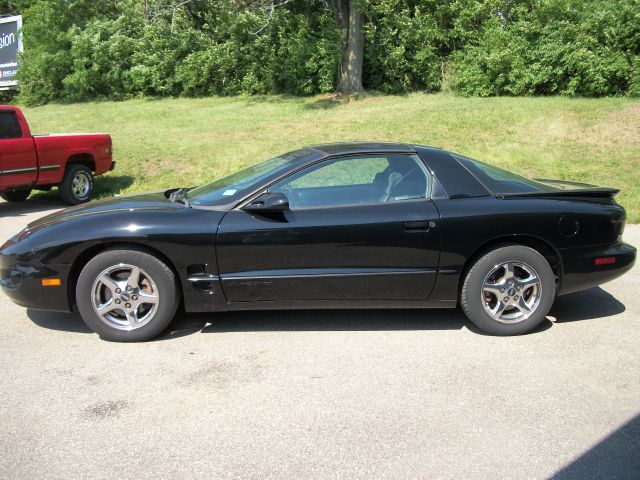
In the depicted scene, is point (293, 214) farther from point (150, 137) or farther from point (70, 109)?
point (70, 109)

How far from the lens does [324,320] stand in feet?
16.5

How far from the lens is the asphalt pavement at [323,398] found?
3.07 m

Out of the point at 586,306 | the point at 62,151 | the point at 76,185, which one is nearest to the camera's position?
the point at 586,306

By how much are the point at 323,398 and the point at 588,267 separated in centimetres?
244

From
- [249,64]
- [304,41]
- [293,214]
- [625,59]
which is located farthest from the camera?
[249,64]

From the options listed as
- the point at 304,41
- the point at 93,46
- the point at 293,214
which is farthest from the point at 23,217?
the point at 93,46

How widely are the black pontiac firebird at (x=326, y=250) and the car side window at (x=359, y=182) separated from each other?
11mm

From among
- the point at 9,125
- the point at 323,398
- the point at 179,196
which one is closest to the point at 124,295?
the point at 179,196

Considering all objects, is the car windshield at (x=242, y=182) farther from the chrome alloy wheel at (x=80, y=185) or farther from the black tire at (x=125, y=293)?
the chrome alloy wheel at (x=80, y=185)

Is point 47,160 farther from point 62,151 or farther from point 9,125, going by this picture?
point 9,125

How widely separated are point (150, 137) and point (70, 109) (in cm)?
912

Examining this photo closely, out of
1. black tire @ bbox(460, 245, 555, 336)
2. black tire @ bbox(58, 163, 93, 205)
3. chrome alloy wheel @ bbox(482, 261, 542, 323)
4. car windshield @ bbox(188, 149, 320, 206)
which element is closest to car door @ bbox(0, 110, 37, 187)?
black tire @ bbox(58, 163, 93, 205)

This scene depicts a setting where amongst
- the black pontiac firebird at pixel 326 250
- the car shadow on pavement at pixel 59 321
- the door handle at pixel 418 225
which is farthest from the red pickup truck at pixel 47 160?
the door handle at pixel 418 225

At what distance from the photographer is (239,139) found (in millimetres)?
14992
